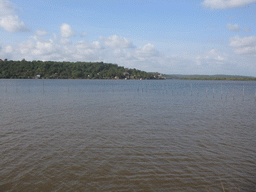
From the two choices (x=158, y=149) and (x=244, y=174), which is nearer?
(x=244, y=174)

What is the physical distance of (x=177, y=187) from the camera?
8219 mm

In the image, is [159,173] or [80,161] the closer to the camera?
[159,173]

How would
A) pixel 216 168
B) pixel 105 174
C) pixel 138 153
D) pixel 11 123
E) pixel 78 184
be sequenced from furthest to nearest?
pixel 11 123
pixel 138 153
pixel 216 168
pixel 105 174
pixel 78 184

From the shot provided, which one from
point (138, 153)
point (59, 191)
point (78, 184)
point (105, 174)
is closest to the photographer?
point (59, 191)

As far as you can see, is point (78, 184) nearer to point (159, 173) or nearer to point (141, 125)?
point (159, 173)

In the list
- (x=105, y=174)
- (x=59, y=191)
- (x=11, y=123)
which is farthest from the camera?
(x=11, y=123)

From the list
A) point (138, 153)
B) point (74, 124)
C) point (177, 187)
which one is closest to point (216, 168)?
Answer: point (177, 187)

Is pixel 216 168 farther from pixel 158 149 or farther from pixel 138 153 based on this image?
pixel 138 153

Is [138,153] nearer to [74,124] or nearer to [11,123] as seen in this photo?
[74,124]

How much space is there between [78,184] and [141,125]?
33.6ft

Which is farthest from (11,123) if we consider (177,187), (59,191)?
(177,187)

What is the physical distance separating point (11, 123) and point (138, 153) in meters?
12.8

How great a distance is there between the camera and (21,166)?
9.66m

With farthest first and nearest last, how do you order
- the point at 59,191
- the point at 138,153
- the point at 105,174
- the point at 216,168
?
the point at 138,153 < the point at 216,168 < the point at 105,174 < the point at 59,191
